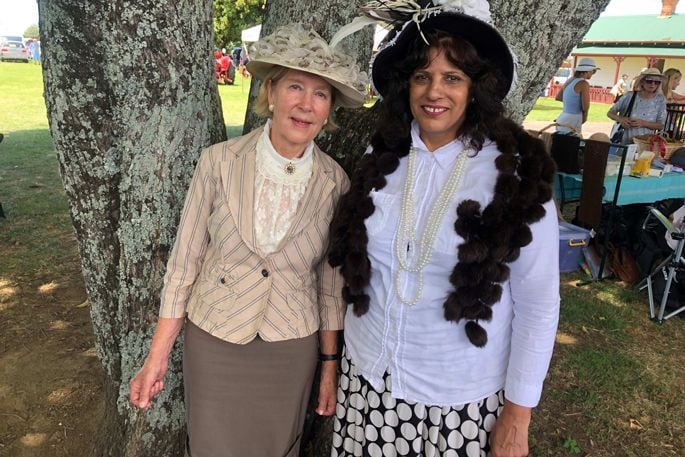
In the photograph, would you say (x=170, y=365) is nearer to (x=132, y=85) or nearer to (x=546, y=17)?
(x=132, y=85)

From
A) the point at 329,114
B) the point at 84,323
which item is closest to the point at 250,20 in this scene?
the point at 84,323

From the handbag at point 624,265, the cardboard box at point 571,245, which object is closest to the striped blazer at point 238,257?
the cardboard box at point 571,245

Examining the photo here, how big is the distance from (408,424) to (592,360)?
279 cm

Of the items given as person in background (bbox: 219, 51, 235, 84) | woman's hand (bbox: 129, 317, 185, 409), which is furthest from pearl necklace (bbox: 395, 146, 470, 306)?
person in background (bbox: 219, 51, 235, 84)

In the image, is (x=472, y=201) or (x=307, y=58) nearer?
(x=472, y=201)

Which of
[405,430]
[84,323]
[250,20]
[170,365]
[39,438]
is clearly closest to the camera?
[405,430]

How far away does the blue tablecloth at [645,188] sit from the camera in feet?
17.1

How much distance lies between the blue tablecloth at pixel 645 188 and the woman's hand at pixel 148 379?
4775mm

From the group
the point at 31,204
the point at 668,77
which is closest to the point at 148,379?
the point at 31,204

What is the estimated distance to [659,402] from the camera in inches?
137

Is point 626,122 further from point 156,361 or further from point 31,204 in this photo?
point 31,204

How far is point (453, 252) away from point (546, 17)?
3.28 feet

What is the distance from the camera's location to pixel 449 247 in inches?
60.7

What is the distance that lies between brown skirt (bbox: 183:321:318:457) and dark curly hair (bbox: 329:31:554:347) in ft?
1.22
